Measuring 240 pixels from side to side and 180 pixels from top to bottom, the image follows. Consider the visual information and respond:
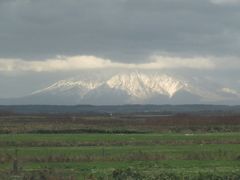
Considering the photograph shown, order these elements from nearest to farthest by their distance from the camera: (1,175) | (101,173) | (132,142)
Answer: (1,175) < (101,173) < (132,142)

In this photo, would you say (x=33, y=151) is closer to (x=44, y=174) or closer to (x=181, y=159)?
(x=181, y=159)

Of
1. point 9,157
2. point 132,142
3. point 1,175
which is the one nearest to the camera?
point 1,175

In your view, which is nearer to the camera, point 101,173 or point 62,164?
point 101,173

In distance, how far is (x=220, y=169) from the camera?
3203 centimetres

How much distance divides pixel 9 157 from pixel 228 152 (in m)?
17.9

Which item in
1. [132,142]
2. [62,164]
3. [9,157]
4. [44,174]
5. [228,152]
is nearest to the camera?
[44,174]

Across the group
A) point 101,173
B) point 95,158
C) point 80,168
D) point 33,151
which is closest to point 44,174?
point 101,173

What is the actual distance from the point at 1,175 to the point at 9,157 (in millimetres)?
12677

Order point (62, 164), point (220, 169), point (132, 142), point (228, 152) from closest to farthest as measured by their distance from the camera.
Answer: point (220, 169) < point (62, 164) < point (228, 152) < point (132, 142)

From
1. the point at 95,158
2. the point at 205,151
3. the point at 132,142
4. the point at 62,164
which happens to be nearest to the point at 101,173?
the point at 62,164

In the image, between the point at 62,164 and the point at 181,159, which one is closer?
the point at 62,164

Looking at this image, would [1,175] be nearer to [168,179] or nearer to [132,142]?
[168,179]

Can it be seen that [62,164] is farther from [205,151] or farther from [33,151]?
[205,151]

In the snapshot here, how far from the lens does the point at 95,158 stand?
4019 cm
